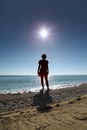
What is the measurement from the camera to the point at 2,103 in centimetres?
952

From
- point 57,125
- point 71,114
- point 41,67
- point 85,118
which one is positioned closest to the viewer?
point 57,125

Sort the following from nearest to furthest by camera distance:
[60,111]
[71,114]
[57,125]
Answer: [57,125] → [71,114] → [60,111]

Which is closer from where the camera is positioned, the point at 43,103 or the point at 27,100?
the point at 43,103

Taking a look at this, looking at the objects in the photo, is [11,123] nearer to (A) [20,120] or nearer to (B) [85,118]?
(A) [20,120]

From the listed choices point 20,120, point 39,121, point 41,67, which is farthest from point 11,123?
point 41,67

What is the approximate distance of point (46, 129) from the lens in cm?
502

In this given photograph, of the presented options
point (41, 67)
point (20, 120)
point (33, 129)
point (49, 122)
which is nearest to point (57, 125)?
point (49, 122)

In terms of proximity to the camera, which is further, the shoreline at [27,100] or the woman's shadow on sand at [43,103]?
the shoreline at [27,100]

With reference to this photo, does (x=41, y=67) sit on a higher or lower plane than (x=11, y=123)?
higher

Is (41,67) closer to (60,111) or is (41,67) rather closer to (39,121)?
(60,111)

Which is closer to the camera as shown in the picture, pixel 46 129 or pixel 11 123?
pixel 46 129

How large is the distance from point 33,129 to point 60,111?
1.73 m

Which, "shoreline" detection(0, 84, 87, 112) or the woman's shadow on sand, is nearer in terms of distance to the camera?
the woman's shadow on sand

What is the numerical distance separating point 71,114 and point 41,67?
603cm
